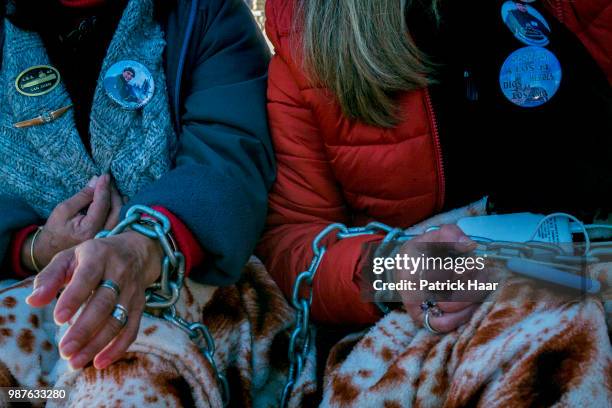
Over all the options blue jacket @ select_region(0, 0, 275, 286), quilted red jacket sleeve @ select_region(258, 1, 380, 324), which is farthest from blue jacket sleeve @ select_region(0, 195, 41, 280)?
quilted red jacket sleeve @ select_region(258, 1, 380, 324)

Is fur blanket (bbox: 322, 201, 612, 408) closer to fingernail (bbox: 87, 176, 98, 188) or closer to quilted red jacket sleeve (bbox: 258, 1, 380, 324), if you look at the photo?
quilted red jacket sleeve (bbox: 258, 1, 380, 324)

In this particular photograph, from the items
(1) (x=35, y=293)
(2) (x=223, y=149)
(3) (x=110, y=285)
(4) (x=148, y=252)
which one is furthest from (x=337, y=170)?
(1) (x=35, y=293)

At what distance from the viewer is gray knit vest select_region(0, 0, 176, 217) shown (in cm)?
140

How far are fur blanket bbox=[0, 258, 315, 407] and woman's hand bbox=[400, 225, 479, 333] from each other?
0.23 m

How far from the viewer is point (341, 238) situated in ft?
4.44

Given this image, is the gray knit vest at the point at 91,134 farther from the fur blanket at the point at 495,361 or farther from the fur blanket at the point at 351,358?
the fur blanket at the point at 495,361

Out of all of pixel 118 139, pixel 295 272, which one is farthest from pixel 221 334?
pixel 118 139

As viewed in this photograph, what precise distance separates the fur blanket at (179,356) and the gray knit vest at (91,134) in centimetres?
27

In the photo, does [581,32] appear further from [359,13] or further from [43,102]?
[43,102]

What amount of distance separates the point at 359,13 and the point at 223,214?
1.52 feet

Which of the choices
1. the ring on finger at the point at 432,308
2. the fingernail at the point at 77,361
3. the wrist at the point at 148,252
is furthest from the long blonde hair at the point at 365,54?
the fingernail at the point at 77,361

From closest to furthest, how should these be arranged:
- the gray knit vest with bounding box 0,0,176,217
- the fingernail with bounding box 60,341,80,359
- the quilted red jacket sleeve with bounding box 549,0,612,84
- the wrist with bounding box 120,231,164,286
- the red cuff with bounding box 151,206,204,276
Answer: the fingernail with bounding box 60,341,80,359, the wrist with bounding box 120,231,164,286, the red cuff with bounding box 151,206,204,276, the quilted red jacket sleeve with bounding box 549,0,612,84, the gray knit vest with bounding box 0,0,176,217

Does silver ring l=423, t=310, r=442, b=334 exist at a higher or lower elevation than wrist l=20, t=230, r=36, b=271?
higher

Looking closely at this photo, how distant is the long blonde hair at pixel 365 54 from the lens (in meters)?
1.30
